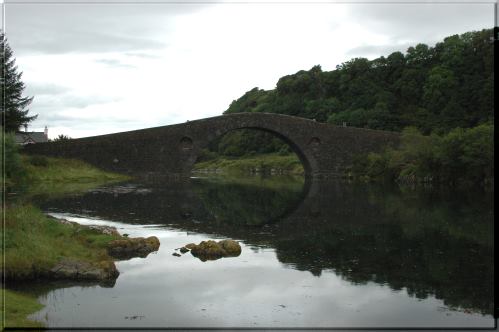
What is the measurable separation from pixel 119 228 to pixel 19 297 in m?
8.68

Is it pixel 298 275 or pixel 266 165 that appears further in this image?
pixel 266 165

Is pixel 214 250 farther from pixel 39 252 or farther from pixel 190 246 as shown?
pixel 39 252

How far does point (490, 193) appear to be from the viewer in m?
31.5

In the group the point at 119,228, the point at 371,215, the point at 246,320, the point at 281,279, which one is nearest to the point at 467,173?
the point at 371,215

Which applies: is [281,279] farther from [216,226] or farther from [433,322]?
[216,226]

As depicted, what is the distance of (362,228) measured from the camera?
18625 mm

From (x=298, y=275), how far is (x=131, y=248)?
4557 millimetres

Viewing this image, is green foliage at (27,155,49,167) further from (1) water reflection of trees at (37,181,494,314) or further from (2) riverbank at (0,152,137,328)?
(2) riverbank at (0,152,137,328)

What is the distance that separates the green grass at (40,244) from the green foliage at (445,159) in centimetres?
2953

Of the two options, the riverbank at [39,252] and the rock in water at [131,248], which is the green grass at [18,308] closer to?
the riverbank at [39,252]

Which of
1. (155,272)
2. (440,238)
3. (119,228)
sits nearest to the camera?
(155,272)

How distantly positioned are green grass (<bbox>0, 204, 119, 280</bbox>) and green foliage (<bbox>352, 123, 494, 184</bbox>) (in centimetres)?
2953

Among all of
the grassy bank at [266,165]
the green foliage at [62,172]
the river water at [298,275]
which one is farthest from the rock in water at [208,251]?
the grassy bank at [266,165]

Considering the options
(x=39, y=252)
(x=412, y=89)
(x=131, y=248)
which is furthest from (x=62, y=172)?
(x=412, y=89)
